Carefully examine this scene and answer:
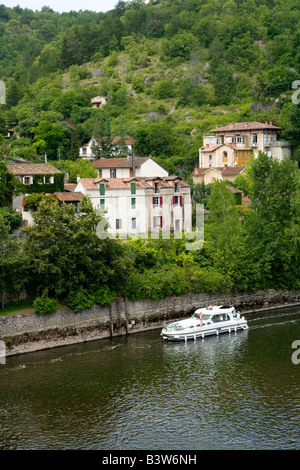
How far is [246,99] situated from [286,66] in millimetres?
9491

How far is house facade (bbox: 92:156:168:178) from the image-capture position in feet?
194

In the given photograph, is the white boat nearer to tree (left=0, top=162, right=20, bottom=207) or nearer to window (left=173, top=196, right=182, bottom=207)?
window (left=173, top=196, right=182, bottom=207)

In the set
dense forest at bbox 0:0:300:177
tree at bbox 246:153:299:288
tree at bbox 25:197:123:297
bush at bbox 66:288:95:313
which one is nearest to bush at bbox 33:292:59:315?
tree at bbox 25:197:123:297

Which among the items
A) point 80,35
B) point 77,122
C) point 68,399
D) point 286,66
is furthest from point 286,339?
point 80,35

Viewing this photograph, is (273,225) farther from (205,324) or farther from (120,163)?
(120,163)

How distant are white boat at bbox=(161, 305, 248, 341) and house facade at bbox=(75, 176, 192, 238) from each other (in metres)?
10.9

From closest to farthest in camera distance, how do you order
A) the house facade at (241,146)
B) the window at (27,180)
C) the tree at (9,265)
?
the tree at (9,265) < the window at (27,180) < the house facade at (241,146)

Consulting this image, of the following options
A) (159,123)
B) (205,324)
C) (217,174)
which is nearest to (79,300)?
(205,324)

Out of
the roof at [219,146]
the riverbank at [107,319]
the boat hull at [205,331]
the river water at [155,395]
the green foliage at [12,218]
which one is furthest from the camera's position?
the roof at [219,146]

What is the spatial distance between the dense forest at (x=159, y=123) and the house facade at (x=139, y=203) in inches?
121

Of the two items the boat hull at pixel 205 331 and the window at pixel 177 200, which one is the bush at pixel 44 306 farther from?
the window at pixel 177 200

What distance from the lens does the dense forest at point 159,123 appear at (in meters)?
41.4

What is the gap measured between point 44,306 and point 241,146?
47934mm

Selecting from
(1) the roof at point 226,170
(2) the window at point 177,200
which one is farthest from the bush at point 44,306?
(1) the roof at point 226,170
